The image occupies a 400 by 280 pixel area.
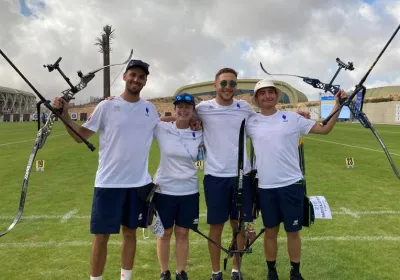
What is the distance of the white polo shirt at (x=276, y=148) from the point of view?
4184 mm

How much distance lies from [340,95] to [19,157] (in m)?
14.9

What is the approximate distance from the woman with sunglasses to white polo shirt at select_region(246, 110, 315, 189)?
0.71m

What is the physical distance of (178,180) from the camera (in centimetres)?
425

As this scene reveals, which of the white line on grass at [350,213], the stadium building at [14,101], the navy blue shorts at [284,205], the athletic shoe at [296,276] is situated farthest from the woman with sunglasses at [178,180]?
the stadium building at [14,101]

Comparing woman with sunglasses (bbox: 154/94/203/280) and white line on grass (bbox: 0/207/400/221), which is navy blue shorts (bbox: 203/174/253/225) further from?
white line on grass (bbox: 0/207/400/221)

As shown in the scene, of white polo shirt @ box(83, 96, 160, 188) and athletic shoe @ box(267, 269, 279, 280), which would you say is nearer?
white polo shirt @ box(83, 96, 160, 188)

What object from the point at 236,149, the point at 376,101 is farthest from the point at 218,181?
the point at 376,101

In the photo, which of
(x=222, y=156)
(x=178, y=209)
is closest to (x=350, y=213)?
(x=222, y=156)

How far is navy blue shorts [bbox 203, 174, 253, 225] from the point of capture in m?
4.29

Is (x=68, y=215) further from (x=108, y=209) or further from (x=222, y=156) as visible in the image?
(x=222, y=156)

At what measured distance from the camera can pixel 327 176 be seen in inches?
436

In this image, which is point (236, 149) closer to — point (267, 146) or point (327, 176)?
point (267, 146)

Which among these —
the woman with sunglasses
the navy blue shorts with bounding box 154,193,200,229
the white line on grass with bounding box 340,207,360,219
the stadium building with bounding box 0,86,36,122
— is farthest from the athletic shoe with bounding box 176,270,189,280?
the stadium building with bounding box 0,86,36,122

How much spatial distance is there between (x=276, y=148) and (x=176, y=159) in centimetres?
114
